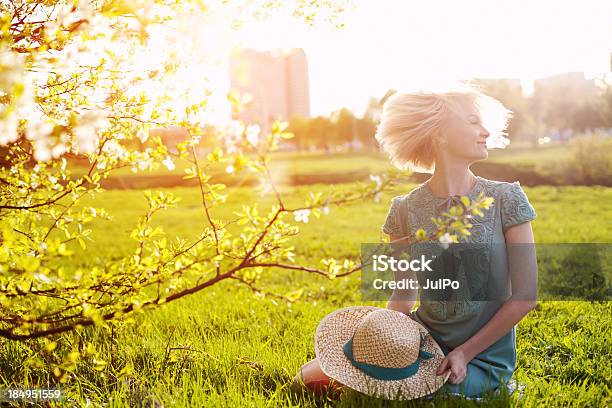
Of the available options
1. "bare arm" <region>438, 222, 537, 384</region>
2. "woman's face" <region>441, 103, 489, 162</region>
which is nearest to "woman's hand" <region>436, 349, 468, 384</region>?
"bare arm" <region>438, 222, 537, 384</region>

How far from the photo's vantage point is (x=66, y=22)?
109 inches

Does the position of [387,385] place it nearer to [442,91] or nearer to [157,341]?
[442,91]

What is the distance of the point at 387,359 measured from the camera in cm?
295

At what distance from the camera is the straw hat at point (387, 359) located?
294cm

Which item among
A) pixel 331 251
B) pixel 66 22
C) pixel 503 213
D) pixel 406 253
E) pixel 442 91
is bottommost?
pixel 331 251

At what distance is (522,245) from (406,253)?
0.57m

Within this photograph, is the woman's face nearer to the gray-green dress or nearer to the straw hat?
the gray-green dress

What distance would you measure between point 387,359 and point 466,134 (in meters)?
1.17

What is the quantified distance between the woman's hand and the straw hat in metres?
0.04

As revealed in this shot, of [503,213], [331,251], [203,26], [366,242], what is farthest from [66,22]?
[366,242]

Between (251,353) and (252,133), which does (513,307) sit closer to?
Result: (252,133)

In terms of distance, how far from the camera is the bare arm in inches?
113

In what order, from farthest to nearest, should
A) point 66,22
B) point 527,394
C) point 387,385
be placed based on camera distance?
point 527,394, point 387,385, point 66,22

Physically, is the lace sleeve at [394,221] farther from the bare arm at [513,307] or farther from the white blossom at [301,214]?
the white blossom at [301,214]
